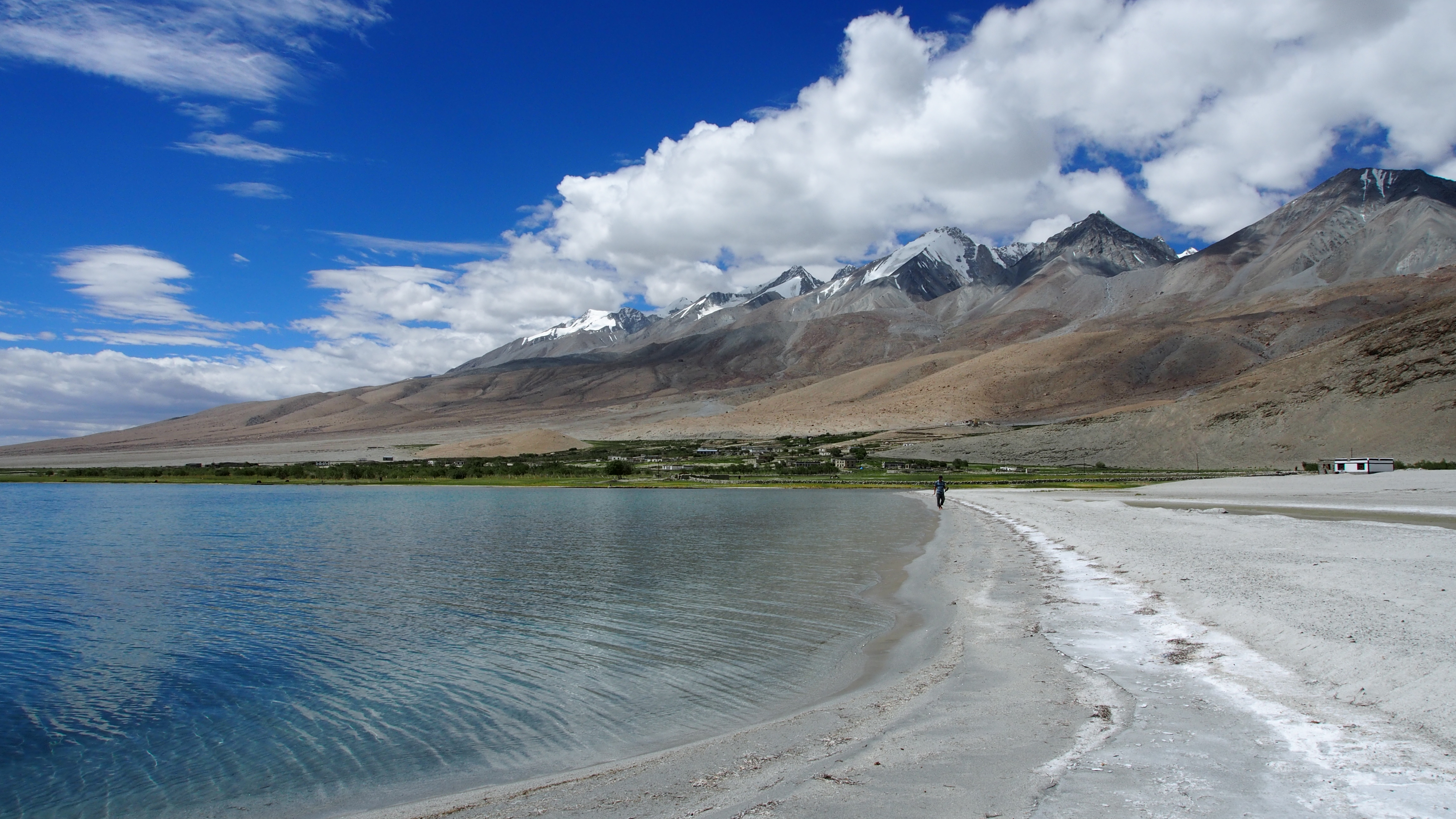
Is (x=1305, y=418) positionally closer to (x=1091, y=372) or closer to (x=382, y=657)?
(x=1091, y=372)

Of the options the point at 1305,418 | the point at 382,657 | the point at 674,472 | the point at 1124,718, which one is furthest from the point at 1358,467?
the point at 382,657

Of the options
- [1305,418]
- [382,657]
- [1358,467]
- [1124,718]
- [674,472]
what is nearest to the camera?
[1124,718]

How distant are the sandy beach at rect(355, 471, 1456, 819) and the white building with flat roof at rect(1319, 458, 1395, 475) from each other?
47213mm

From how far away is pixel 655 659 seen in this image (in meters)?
13.6

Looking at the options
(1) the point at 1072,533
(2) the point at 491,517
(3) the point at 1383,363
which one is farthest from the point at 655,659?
(3) the point at 1383,363

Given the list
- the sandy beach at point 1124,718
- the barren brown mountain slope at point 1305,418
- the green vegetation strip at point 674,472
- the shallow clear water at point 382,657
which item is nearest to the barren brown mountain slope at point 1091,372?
the green vegetation strip at point 674,472

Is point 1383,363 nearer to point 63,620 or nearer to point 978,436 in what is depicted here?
point 978,436

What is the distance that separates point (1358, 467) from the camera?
56.7 metres

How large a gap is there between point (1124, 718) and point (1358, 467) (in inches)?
2476

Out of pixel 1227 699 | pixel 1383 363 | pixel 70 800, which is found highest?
pixel 1383 363

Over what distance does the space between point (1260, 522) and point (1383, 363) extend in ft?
240

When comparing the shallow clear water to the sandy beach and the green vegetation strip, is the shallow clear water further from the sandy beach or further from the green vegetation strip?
the green vegetation strip

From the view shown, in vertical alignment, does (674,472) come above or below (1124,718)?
above

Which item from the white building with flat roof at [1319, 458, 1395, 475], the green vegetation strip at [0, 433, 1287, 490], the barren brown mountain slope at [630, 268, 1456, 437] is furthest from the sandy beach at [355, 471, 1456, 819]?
the barren brown mountain slope at [630, 268, 1456, 437]
